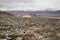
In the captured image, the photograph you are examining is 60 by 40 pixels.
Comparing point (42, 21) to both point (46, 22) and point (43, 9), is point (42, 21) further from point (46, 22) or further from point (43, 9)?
point (43, 9)

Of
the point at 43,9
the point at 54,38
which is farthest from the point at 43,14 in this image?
the point at 54,38

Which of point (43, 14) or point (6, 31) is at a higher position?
point (43, 14)

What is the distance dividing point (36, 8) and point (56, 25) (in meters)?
0.66

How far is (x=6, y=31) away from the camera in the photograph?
3.16 metres

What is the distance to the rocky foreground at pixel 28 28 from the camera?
3.08 m

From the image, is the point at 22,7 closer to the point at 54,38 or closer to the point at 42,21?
the point at 42,21

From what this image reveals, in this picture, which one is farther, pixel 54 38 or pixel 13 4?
pixel 13 4

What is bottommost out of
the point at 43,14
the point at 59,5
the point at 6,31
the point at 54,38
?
the point at 54,38

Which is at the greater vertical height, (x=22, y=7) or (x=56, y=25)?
(x=22, y=7)

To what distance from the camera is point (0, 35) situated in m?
3.16

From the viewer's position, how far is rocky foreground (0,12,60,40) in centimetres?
308

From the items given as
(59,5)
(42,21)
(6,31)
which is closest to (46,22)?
(42,21)

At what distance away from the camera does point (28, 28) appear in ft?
10.3

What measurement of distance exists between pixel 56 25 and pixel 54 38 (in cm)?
33
